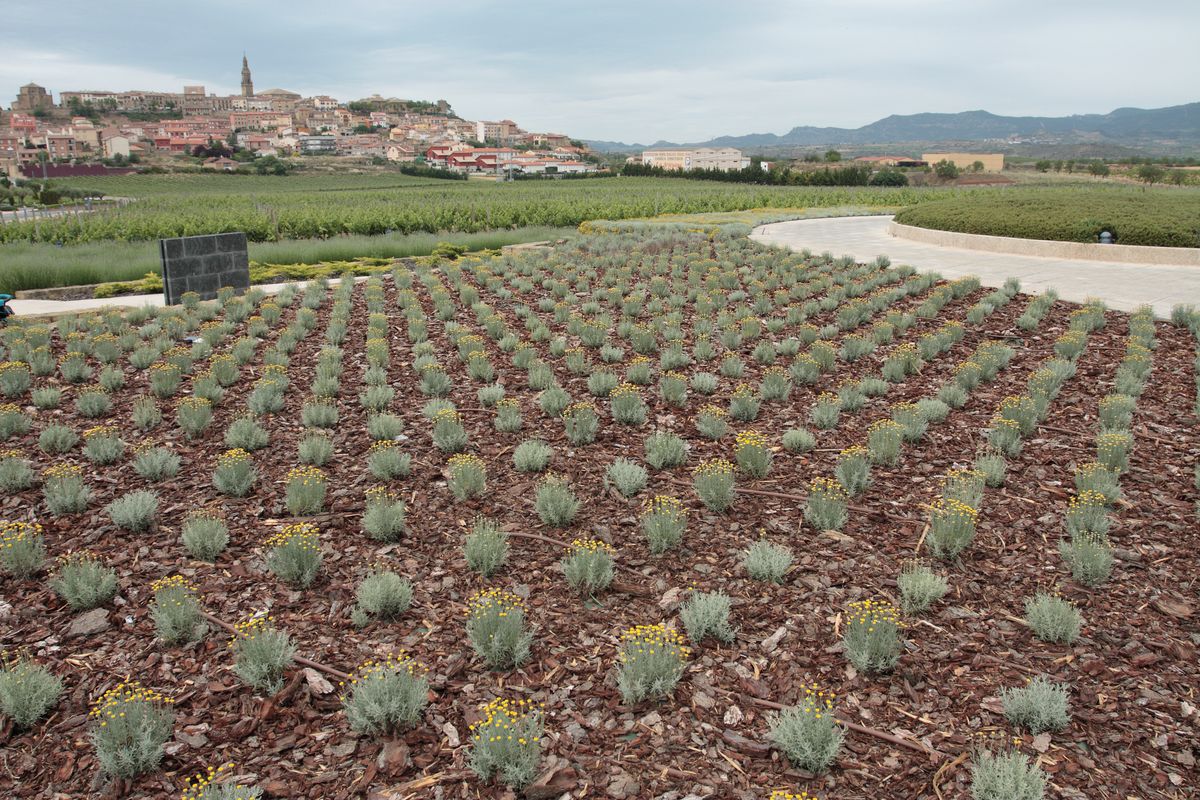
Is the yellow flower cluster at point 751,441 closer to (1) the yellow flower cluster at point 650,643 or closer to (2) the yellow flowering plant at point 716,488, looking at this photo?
(2) the yellow flowering plant at point 716,488

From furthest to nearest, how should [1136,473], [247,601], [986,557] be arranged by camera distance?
[1136,473] → [986,557] → [247,601]

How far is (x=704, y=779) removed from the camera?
316 cm

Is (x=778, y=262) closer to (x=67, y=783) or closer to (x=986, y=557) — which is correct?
(x=986, y=557)

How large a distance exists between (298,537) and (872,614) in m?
3.15

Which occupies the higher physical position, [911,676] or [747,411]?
[747,411]

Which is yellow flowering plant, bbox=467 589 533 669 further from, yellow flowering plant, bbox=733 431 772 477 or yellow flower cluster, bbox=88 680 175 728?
yellow flowering plant, bbox=733 431 772 477

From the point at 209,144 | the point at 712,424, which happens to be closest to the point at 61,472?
the point at 712,424

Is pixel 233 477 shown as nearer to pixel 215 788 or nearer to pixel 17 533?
pixel 17 533

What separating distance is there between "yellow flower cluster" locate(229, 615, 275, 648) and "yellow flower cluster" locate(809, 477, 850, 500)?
10.9ft

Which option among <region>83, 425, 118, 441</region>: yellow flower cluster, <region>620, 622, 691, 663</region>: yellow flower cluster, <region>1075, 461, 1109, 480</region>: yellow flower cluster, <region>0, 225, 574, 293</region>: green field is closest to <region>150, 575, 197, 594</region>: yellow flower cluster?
<region>620, 622, 691, 663</region>: yellow flower cluster

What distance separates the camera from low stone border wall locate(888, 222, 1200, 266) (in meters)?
15.0

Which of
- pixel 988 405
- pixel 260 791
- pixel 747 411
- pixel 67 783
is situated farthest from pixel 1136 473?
pixel 67 783

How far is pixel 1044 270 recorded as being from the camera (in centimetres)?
1459

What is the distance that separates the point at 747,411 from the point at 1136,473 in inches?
114
